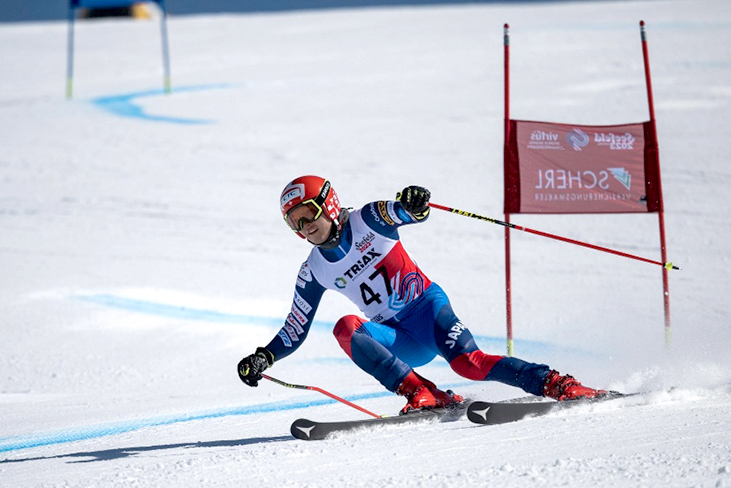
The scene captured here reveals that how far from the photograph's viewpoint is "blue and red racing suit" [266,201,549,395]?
409cm

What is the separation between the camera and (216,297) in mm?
7570

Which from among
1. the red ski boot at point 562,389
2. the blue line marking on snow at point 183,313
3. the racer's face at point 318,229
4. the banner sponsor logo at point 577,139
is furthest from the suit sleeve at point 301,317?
the blue line marking on snow at point 183,313

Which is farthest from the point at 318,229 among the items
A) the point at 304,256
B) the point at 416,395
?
the point at 304,256

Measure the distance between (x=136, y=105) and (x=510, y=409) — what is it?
38.4ft

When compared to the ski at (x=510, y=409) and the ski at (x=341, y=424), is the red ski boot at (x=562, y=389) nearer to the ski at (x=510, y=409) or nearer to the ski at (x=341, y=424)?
the ski at (x=510, y=409)

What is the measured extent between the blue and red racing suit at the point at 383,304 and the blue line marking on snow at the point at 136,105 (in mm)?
9046

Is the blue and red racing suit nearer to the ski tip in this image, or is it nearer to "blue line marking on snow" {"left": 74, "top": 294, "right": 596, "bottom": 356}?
the ski tip

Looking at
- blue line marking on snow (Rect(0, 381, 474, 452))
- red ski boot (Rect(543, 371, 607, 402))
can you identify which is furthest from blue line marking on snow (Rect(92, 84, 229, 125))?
red ski boot (Rect(543, 371, 607, 402))

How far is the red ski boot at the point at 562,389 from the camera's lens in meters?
3.86

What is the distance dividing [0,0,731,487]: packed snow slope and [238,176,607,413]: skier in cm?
26

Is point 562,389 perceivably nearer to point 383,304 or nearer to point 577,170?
point 383,304

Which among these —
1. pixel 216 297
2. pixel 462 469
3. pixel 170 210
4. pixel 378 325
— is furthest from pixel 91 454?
pixel 170 210

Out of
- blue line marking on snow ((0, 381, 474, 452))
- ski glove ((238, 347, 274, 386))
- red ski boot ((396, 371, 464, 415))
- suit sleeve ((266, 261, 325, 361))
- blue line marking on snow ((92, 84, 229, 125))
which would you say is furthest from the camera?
blue line marking on snow ((92, 84, 229, 125))

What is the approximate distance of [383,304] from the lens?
433 cm
